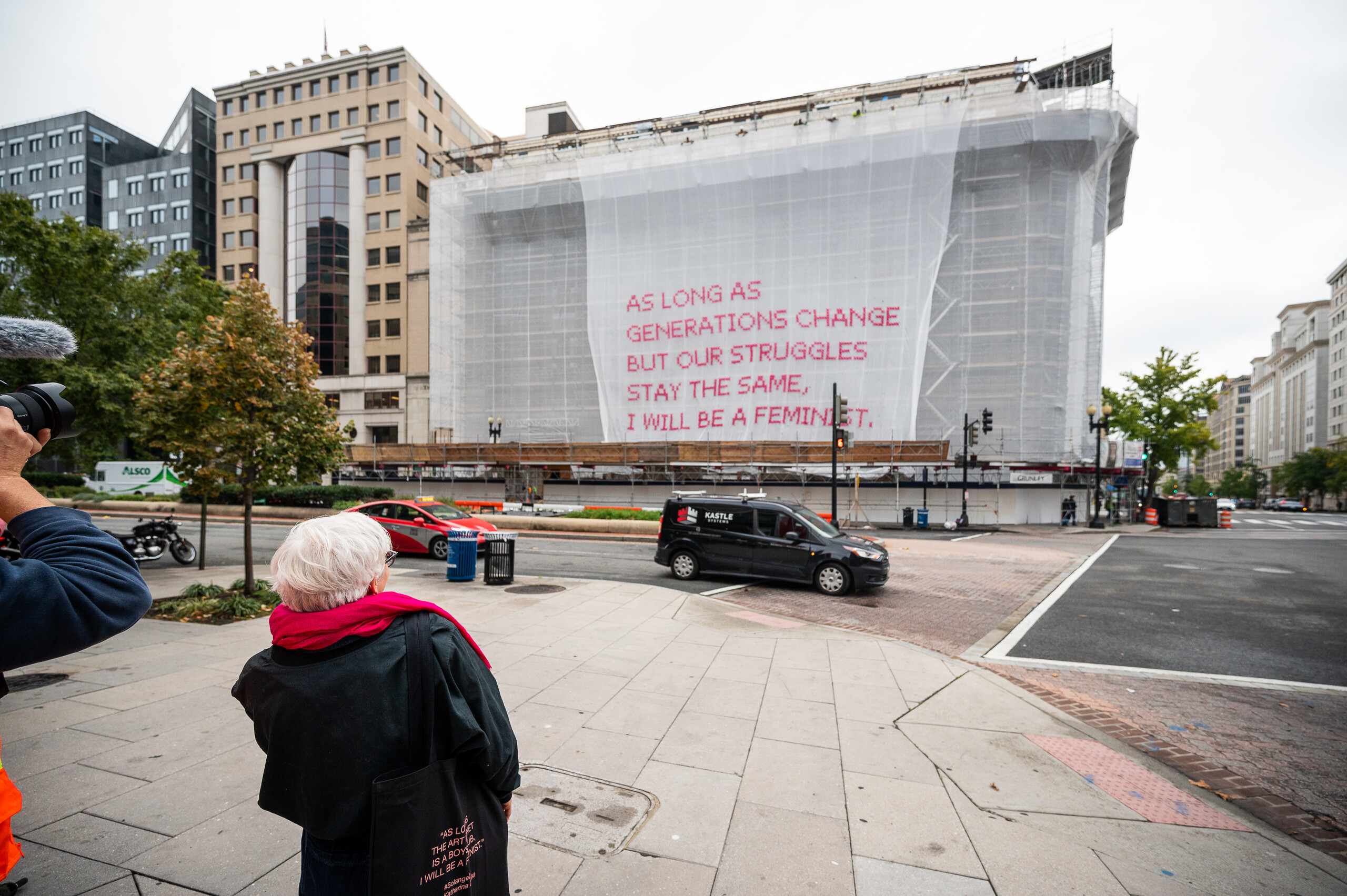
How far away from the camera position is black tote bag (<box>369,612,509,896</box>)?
1.58 m

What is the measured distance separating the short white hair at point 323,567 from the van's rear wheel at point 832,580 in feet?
32.9

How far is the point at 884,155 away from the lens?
29812mm

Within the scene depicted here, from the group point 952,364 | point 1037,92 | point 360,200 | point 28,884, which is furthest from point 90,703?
point 360,200

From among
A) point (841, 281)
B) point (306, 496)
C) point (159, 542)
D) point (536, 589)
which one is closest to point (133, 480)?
point (306, 496)

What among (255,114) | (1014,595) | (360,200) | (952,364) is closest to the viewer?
(1014,595)

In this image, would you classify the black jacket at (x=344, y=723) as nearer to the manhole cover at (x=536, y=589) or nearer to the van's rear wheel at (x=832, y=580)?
the manhole cover at (x=536, y=589)

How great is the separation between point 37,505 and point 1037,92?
3741cm

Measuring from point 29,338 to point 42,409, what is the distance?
224 mm

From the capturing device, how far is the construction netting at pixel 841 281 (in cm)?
2848

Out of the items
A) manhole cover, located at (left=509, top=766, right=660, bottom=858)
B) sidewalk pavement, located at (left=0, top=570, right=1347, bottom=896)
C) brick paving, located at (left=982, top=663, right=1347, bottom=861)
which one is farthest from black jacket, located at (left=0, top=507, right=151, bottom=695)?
brick paving, located at (left=982, top=663, right=1347, bottom=861)

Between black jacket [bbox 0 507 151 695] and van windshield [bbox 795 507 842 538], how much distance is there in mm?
10543

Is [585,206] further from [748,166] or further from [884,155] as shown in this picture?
[884,155]

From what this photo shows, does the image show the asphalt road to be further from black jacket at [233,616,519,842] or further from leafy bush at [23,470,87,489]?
leafy bush at [23,470,87,489]

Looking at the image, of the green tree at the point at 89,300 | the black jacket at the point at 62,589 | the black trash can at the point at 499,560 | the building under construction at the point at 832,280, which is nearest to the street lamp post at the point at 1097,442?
the building under construction at the point at 832,280
